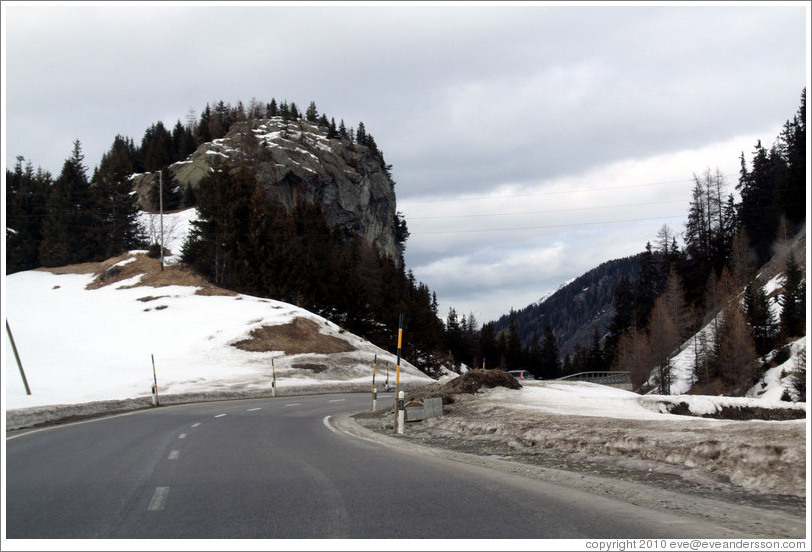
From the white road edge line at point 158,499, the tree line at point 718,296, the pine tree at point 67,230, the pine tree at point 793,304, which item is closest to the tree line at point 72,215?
the pine tree at point 67,230

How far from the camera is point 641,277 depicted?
121 metres

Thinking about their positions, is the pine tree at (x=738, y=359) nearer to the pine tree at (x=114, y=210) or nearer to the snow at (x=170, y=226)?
the snow at (x=170, y=226)

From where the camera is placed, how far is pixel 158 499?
8.08 meters

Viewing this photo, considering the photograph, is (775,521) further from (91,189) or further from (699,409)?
(91,189)

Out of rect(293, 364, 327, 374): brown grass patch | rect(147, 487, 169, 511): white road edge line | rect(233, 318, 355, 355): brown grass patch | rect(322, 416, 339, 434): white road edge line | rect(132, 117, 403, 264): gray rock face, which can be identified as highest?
rect(132, 117, 403, 264): gray rock face

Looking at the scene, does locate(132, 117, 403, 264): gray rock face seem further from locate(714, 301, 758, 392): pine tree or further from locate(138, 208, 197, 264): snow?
locate(714, 301, 758, 392): pine tree

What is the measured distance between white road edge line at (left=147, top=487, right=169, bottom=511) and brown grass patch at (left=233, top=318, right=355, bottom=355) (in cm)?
4243

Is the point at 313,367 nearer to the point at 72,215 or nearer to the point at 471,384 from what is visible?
the point at 471,384

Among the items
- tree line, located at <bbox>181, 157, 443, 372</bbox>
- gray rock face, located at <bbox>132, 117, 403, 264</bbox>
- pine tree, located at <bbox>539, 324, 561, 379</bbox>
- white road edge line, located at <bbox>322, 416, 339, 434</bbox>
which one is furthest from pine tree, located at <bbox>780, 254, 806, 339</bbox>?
pine tree, located at <bbox>539, 324, 561, 379</bbox>

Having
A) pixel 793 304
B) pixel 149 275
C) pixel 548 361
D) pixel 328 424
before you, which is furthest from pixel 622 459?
pixel 548 361

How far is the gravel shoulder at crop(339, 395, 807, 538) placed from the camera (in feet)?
24.0

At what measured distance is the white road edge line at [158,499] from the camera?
25.1ft

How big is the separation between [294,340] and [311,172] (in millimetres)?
73788

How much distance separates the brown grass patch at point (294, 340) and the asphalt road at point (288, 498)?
37.2m
